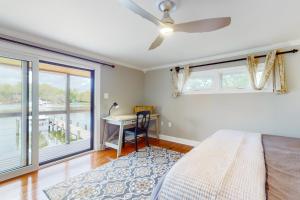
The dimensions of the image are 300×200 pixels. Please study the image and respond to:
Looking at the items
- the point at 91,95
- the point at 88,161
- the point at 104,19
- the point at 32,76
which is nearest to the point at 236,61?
the point at 104,19

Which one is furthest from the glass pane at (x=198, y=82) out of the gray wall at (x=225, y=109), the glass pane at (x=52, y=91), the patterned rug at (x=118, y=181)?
the glass pane at (x=52, y=91)

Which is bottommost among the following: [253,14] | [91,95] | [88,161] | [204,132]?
[88,161]

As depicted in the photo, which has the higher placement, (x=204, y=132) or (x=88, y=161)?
(x=204, y=132)

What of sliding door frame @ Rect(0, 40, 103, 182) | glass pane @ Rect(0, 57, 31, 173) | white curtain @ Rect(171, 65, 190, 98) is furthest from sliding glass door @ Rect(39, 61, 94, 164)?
white curtain @ Rect(171, 65, 190, 98)

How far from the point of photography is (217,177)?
106 centimetres

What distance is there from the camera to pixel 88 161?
287 centimetres

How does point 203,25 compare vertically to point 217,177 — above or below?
above

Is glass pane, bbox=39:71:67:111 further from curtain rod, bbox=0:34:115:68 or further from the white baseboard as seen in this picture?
the white baseboard

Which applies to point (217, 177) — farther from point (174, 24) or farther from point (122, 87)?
point (122, 87)

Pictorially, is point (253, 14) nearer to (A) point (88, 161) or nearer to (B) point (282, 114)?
(B) point (282, 114)

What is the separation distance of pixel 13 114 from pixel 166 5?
2671 millimetres

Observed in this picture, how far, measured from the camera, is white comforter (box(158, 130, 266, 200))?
36.8 inches

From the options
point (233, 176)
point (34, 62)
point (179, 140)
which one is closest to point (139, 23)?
point (34, 62)

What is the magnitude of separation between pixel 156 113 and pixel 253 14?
3159 millimetres
